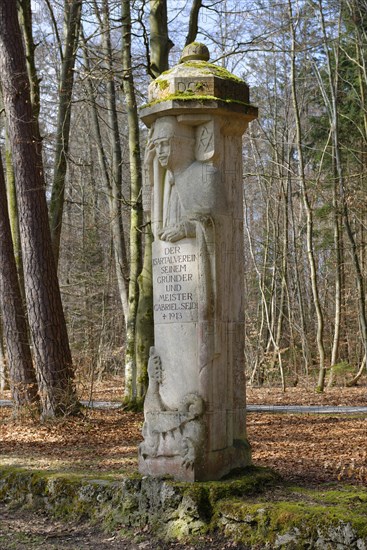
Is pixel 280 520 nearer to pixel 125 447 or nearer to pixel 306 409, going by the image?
pixel 125 447

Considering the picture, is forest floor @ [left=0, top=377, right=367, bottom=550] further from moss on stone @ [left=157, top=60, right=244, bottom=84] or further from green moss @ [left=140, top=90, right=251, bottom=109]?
moss on stone @ [left=157, top=60, right=244, bottom=84]

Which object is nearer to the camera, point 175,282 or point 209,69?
point 175,282

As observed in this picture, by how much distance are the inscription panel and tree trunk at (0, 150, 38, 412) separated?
21.9 feet

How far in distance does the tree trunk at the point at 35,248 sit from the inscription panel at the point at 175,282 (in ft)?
19.1

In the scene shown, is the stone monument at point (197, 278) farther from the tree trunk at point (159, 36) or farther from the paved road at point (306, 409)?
the paved road at point (306, 409)

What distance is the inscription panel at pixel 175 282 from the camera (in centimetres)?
782

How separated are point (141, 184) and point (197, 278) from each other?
8.01 metres

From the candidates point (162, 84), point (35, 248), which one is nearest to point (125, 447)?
point (35, 248)

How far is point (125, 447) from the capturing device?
11.1 metres

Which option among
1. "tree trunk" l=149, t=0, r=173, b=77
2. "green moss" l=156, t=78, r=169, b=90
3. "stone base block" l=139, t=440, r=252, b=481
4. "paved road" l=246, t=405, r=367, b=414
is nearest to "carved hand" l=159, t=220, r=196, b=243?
"green moss" l=156, t=78, r=169, b=90

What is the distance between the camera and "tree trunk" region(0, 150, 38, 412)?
14.1 meters

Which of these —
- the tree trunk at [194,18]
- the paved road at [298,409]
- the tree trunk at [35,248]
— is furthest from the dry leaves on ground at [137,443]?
the tree trunk at [194,18]

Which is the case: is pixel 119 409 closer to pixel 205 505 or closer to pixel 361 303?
pixel 361 303

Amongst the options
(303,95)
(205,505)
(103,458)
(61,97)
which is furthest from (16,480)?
(303,95)
